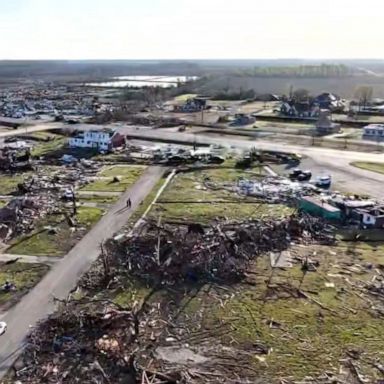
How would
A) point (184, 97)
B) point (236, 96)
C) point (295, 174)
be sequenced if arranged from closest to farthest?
point (295, 174), point (236, 96), point (184, 97)

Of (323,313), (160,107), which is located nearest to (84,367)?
(323,313)

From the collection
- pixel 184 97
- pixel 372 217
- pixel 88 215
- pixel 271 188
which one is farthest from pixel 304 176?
pixel 184 97

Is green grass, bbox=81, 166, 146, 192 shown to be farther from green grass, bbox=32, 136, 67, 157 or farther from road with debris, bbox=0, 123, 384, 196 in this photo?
road with debris, bbox=0, 123, 384, 196

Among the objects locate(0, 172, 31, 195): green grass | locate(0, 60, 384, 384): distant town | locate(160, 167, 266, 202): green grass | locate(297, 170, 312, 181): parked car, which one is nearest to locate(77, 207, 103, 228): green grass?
locate(0, 60, 384, 384): distant town

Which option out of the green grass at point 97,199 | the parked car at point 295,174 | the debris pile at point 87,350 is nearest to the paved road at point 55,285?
A: the debris pile at point 87,350

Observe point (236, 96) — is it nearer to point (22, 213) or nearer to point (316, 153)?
point (316, 153)

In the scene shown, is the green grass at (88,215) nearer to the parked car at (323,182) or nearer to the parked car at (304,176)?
the parked car at (304,176)

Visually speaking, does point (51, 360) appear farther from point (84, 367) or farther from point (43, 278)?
point (43, 278)
